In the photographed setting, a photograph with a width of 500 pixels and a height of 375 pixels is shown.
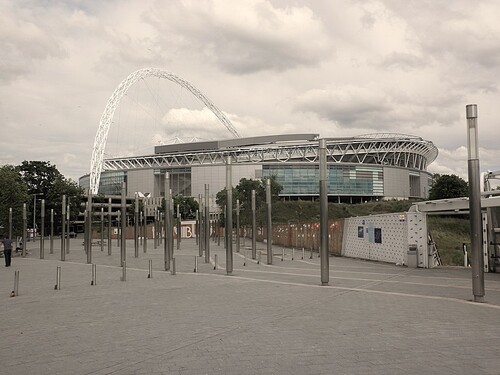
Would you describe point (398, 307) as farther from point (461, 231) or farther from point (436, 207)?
point (461, 231)

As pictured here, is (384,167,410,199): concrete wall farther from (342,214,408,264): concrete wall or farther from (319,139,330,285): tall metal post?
(319,139,330,285): tall metal post

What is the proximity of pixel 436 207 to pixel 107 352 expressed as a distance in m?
17.2

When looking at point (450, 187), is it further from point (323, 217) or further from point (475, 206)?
point (475, 206)

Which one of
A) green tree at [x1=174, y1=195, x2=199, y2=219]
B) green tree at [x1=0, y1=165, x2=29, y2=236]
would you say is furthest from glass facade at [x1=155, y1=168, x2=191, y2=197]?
green tree at [x1=0, y1=165, x2=29, y2=236]

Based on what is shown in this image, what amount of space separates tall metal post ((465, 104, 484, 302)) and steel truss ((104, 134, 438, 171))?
111 metres

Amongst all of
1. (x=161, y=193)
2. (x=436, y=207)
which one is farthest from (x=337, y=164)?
(x=436, y=207)

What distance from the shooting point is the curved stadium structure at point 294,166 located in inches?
4840

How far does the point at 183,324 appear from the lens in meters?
9.91

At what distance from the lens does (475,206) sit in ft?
40.1

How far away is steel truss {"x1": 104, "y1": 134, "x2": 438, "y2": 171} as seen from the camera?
414 ft

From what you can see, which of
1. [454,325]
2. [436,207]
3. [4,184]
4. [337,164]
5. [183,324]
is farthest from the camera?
[337,164]

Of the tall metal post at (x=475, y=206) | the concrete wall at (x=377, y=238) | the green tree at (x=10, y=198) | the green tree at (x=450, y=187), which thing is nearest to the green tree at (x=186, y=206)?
the green tree at (x=450, y=187)

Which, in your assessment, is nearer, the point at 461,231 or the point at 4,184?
the point at 461,231

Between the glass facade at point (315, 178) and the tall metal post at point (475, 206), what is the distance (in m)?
109
